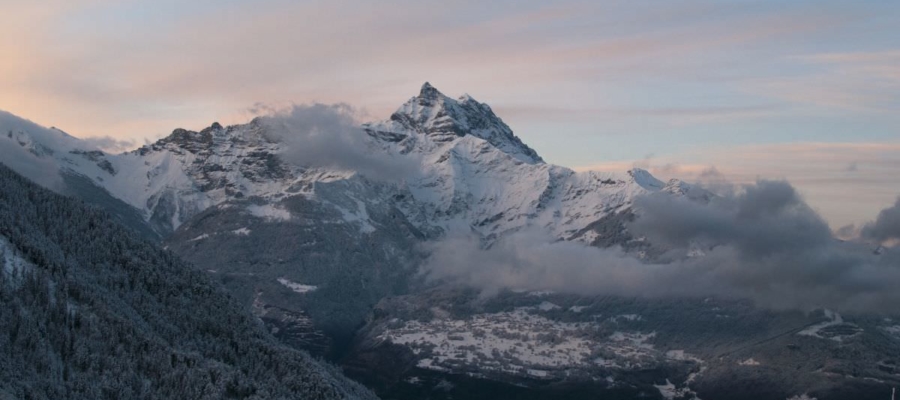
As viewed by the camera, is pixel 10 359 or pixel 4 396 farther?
pixel 10 359

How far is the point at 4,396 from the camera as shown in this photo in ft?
573

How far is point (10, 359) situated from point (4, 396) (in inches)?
990

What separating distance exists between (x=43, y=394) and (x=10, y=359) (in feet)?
33.1

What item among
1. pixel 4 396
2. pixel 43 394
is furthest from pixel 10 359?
pixel 4 396

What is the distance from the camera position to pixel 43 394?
194 meters

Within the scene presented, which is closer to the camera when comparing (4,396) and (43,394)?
(4,396)

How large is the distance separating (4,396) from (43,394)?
19097 mm

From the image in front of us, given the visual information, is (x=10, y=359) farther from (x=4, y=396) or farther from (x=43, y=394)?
(x=4, y=396)
